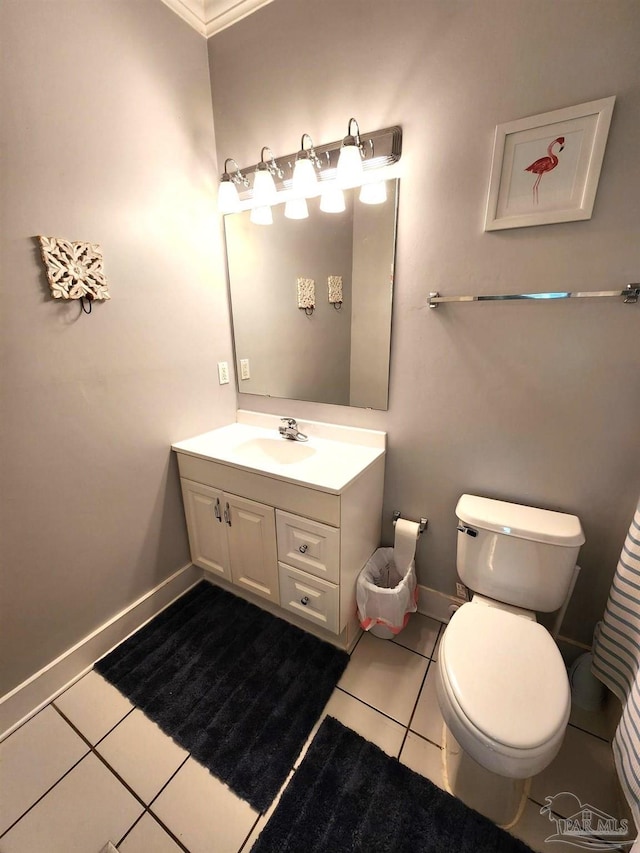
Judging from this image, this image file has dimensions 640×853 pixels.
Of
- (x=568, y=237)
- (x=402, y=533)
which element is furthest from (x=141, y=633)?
(x=568, y=237)

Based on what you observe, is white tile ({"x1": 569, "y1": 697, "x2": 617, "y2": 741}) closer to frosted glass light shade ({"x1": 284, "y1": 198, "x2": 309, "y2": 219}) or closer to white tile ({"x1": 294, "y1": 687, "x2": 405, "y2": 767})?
white tile ({"x1": 294, "y1": 687, "x2": 405, "y2": 767})

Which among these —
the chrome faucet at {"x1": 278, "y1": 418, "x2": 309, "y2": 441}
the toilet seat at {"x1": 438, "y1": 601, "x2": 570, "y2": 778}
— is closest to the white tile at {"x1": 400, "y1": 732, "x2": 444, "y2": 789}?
the toilet seat at {"x1": 438, "y1": 601, "x2": 570, "y2": 778}

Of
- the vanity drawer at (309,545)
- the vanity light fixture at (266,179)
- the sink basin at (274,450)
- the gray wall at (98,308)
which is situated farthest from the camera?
the sink basin at (274,450)

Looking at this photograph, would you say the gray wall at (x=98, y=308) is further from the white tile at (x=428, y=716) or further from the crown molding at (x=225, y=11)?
the white tile at (x=428, y=716)

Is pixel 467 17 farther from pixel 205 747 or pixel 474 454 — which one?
pixel 205 747

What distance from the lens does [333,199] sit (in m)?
1.34

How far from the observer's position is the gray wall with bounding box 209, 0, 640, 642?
993 millimetres

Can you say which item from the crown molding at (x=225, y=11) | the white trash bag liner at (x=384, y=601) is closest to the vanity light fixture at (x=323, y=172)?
the crown molding at (x=225, y=11)

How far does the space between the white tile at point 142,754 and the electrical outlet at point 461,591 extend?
120cm

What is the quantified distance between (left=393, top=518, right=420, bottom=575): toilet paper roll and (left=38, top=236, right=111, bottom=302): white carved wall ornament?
4.95 ft

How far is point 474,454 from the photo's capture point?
1365mm

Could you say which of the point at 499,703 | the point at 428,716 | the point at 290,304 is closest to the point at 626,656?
the point at 499,703

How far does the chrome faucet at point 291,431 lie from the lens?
65.6 inches

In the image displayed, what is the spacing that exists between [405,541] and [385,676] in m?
0.54
